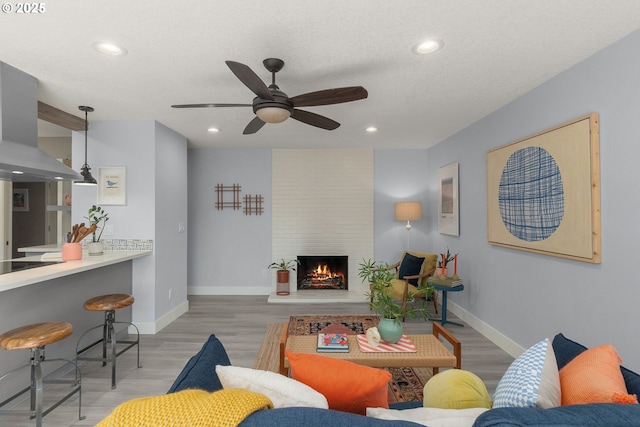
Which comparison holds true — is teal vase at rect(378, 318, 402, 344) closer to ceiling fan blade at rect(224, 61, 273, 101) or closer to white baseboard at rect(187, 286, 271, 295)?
ceiling fan blade at rect(224, 61, 273, 101)

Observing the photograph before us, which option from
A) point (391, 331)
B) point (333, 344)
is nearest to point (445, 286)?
point (391, 331)

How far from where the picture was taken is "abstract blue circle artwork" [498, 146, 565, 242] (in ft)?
8.90

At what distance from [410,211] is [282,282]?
2417mm

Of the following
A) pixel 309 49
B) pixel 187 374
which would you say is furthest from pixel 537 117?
pixel 187 374

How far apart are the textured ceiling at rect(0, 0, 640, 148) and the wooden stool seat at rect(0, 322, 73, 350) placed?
188 centimetres

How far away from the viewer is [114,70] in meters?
2.61

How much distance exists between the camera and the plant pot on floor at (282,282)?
18.3 feet

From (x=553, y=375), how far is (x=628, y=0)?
6.50 ft

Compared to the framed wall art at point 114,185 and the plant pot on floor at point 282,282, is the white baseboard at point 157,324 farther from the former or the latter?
the plant pot on floor at point 282,282

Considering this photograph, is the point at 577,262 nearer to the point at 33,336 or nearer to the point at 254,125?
the point at 254,125

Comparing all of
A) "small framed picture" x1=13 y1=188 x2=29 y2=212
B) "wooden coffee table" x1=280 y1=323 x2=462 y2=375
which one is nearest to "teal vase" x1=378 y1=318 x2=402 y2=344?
"wooden coffee table" x1=280 y1=323 x2=462 y2=375

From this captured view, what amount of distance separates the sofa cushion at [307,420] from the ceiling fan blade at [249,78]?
1.78m

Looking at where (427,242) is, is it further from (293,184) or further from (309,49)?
(309,49)

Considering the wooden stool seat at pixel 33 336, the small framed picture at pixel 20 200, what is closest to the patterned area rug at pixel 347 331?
the wooden stool seat at pixel 33 336
